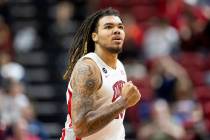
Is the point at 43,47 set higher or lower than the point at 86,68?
lower

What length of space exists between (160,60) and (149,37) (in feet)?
4.03

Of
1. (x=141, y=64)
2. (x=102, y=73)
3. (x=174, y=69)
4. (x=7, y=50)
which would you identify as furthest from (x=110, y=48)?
(x=7, y=50)

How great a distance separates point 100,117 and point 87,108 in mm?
133

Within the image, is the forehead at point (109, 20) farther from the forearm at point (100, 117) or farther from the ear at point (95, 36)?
the forearm at point (100, 117)

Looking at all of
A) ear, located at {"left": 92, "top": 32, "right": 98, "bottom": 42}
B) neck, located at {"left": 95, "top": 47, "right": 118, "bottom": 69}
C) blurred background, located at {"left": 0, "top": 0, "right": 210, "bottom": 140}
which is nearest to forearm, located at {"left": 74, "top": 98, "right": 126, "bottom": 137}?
neck, located at {"left": 95, "top": 47, "right": 118, "bottom": 69}

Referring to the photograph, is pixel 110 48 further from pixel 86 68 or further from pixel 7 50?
pixel 7 50

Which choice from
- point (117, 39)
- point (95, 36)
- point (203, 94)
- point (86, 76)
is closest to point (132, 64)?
point (203, 94)

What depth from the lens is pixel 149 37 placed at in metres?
14.3

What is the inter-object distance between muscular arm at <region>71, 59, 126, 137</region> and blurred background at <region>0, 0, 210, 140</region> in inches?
183

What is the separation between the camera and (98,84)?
6438mm

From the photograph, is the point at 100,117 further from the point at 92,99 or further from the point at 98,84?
the point at 98,84

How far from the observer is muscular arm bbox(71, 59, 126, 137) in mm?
6227

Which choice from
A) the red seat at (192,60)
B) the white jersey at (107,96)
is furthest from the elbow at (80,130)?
the red seat at (192,60)

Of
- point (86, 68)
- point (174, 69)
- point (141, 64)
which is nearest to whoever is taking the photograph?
point (86, 68)
